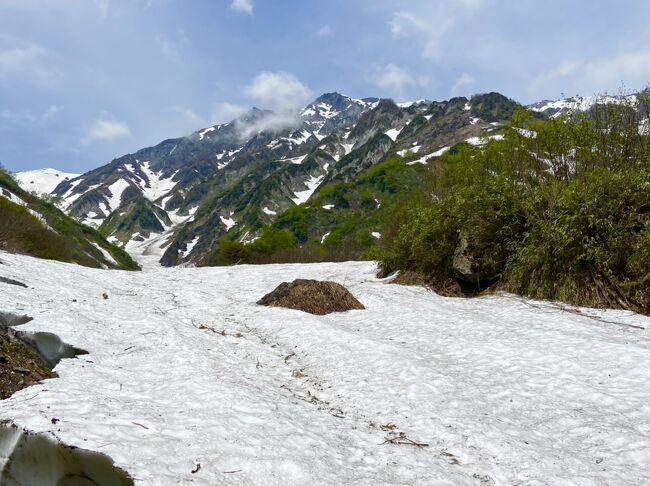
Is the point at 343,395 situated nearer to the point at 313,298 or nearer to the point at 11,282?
the point at 313,298

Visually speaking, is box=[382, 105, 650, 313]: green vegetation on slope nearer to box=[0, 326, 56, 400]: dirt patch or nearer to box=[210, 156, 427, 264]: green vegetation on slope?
box=[0, 326, 56, 400]: dirt patch

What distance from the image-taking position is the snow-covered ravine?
6305mm

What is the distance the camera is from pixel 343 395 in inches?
389

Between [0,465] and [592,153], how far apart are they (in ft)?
83.8

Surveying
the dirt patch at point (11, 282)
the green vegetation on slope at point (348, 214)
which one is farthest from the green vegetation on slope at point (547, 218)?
the green vegetation on slope at point (348, 214)

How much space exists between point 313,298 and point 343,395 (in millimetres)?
9964

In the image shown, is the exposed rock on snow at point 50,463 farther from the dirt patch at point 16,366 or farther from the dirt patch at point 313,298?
the dirt patch at point 313,298

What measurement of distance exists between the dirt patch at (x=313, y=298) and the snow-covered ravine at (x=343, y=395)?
2.01 metres

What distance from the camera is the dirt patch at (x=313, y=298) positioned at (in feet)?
62.8

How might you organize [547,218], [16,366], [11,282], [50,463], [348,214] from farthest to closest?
[348,214]
[547,218]
[11,282]
[16,366]
[50,463]

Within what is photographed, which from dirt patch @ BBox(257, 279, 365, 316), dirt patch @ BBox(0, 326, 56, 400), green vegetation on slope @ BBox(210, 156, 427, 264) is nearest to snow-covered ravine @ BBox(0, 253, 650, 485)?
dirt patch @ BBox(0, 326, 56, 400)

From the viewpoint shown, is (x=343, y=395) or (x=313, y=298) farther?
(x=313, y=298)

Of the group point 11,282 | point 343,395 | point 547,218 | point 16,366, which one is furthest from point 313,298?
point 16,366

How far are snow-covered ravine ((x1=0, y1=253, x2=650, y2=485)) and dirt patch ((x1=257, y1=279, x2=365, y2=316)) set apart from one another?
2.01 m
